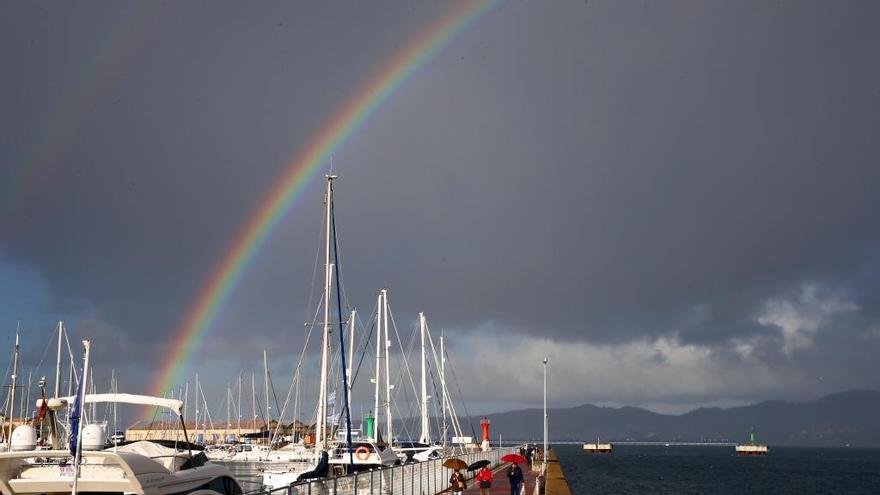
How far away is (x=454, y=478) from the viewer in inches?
1379

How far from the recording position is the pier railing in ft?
68.5

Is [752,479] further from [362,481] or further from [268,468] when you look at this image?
[362,481]

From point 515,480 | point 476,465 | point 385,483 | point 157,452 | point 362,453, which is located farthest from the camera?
point 362,453

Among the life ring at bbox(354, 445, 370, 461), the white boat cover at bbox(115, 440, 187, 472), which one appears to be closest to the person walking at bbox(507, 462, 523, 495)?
the life ring at bbox(354, 445, 370, 461)

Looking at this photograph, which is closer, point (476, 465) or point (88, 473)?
point (88, 473)

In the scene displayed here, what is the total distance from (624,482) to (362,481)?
10291 cm

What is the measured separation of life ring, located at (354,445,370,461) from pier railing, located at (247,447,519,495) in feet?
12.8

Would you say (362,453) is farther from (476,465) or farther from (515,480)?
(515,480)

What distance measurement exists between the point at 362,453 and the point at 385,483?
58.0 ft

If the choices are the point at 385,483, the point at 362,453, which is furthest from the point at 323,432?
the point at 385,483

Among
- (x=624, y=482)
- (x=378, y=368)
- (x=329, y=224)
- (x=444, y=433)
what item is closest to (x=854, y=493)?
(x=624, y=482)

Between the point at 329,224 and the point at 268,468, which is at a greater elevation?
the point at 329,224

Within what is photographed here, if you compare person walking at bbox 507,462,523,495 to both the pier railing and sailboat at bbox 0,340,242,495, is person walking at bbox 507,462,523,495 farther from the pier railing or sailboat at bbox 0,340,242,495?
sailboat at bbox 0,340,242,495

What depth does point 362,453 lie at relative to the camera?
45188 millimetres
